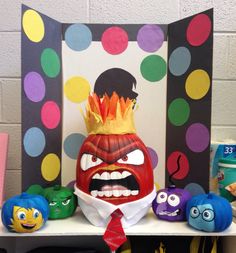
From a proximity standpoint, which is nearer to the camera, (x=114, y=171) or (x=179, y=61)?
(x=114, y=171)

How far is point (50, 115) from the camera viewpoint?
0.94m

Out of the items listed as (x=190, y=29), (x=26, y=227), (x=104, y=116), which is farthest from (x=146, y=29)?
(x=26, y=227)

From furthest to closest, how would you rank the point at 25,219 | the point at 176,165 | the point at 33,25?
the point at 176,165
the point at 33,25
the point at 25,219

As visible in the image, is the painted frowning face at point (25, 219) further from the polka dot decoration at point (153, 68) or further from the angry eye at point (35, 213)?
the polka dot decoration at point (153, 68)

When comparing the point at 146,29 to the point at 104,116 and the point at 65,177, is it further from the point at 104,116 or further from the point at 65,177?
the point at 65,177

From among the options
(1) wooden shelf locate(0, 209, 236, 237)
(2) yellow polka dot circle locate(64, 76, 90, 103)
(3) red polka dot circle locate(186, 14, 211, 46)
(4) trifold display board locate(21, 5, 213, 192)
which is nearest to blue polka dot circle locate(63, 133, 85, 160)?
(4) trifold display board locate(21, 5, 213, 192)

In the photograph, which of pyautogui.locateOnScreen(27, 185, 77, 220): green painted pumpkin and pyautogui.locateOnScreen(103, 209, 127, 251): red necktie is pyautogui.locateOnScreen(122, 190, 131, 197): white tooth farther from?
pyautogui.locateOnScreen(27, 185, 77, 220): green painted pumpkin

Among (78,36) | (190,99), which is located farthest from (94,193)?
(78,36)

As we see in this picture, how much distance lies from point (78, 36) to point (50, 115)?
26 centimetres

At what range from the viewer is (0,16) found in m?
1.06

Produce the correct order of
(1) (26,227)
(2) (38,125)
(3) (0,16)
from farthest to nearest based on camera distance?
(3) (0,16), (2) (38,125), (1) (26,227)

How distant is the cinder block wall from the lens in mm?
1049

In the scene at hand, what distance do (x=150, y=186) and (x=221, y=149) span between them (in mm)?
290

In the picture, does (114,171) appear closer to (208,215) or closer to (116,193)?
(116,193)
